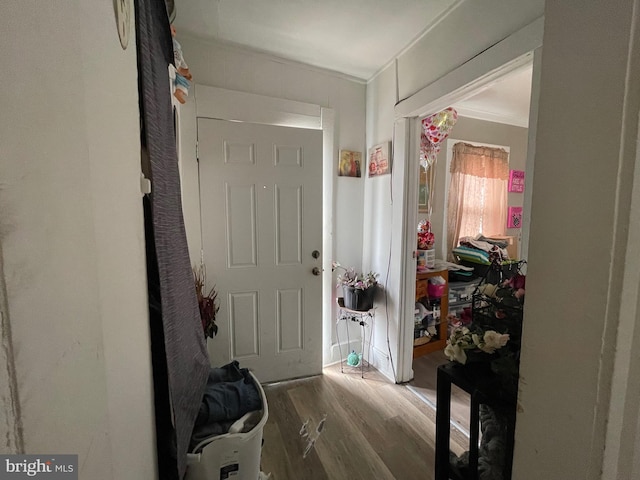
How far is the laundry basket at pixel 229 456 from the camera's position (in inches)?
37.0

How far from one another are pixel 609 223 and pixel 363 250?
194 centimetres

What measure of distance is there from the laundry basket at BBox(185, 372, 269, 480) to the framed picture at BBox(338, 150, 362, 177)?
179 centimetres

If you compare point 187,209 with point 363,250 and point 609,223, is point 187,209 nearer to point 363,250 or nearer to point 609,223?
point 363,250

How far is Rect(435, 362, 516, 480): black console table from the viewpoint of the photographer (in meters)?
0.77

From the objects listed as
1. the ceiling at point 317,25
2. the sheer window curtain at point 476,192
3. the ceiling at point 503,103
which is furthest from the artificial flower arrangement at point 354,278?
the ceiling at point 503,103

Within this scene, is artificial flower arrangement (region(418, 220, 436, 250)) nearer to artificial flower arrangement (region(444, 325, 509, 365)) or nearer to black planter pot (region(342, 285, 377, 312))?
black planter pot (region(342, 285, 377, 312))

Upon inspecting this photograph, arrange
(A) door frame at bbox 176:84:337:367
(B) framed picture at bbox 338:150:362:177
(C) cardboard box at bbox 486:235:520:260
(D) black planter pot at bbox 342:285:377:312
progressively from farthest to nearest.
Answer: (C) cardboard box at bbox 486:235:520:260
(B) framed picture at bbox 338:150:362:177
(D) black planter pot at bbox 342:285:377:312
(A) door frame at bbox 176:84:337:367

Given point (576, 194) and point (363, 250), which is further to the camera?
point (363, 250)

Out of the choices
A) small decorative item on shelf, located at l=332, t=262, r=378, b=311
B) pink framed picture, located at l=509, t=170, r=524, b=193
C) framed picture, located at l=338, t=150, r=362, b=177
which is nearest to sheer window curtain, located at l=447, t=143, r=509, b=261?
pink framed picture, located at l=509, t=170, r=524, b=193

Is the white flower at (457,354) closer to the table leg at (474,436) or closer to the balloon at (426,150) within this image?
the table leg at (474,436)

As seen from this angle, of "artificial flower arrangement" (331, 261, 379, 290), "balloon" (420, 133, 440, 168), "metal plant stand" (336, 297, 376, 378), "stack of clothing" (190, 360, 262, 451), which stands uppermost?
"balloon" (420, 133, 440, 168)

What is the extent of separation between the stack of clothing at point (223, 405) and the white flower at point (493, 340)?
0.91 m

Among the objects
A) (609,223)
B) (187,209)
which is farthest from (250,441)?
(187,209)

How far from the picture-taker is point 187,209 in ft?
5.84
